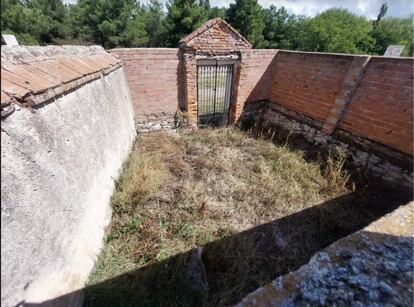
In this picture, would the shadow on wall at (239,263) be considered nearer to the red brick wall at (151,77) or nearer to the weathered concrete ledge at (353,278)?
the weathered concrete ledge at (353,278)

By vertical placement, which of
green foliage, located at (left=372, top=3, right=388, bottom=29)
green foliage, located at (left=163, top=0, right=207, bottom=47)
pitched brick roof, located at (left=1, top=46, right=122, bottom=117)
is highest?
green foliage, located at (left=372, top=3, right=388, bottom=29)

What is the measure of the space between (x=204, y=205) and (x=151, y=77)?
3.37m

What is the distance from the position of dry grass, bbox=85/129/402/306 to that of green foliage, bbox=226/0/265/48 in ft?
58.2

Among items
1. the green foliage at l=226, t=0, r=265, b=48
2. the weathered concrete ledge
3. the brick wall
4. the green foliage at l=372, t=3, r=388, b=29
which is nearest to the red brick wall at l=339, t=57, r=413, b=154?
the brick wall

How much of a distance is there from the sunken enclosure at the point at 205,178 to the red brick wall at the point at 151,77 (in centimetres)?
3

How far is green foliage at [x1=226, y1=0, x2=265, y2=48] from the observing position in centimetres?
1789

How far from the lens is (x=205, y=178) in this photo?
3979 millimetres

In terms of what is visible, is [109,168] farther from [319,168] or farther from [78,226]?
[319,168]

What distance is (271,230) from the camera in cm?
317

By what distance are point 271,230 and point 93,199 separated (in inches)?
102

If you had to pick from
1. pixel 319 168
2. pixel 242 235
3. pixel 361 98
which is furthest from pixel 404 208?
pixel 361 98

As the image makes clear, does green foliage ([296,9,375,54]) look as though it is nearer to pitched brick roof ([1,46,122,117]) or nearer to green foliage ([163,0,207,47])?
green foliage ([163,0,207,47])

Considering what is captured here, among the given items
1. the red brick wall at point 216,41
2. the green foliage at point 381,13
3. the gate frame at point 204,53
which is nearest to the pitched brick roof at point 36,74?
the gate frame at point 204,53

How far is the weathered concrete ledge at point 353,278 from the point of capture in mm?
1095
